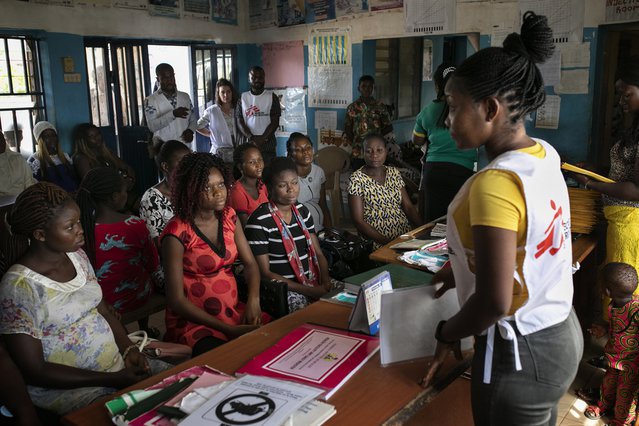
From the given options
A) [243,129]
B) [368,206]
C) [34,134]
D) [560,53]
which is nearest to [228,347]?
[368,206]

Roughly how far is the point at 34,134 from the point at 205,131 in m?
1.86

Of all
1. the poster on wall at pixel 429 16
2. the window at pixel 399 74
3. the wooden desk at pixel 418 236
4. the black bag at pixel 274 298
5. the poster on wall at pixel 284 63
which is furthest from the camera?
the window at pixel 399 74

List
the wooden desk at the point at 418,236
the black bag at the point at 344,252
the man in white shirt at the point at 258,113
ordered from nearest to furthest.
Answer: the wooden desk at the point at 418,236 < the black bag at the point at 344,252 < the man in white shirt at the point at 258,113

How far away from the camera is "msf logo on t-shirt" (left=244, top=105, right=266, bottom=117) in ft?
21.6

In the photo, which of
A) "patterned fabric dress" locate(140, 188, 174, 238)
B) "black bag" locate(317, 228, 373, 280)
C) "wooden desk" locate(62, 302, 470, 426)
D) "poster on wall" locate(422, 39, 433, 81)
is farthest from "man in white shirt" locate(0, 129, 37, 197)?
"poster on wall" locate(422, 39, 433, 81)

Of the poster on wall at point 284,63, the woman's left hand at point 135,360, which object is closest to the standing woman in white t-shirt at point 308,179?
the woman's left hand at point 135,360

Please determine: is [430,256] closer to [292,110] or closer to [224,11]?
[292,110]

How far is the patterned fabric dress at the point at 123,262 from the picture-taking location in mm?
2807

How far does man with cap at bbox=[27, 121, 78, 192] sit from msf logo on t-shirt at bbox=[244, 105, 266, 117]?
6.80 feet

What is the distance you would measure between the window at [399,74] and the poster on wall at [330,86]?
0.73 metres

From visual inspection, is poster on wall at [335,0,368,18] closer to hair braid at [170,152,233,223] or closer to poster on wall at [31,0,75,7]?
poster on wall at [31,0,75,7]

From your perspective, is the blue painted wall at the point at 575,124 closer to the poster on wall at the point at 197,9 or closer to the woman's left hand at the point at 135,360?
the woman's left hand at the point at 135,360

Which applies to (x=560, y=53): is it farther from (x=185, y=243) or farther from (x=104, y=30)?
(x=104, y=30)

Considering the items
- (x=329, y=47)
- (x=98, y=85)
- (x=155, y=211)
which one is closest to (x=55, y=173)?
(x=98, y=85)
